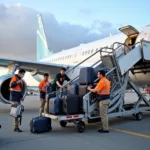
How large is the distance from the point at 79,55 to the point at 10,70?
4.59 m

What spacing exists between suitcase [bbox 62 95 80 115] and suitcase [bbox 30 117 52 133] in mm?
544

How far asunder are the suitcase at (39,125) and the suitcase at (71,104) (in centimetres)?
54

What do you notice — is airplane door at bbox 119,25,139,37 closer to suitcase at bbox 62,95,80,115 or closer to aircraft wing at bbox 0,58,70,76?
aircraft wing at bbox 0,58,70,76

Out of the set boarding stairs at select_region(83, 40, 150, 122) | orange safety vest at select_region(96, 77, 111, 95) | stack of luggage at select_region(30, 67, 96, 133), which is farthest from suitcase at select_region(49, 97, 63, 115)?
orange safety vest at select_region(96, 77, 111, 95)

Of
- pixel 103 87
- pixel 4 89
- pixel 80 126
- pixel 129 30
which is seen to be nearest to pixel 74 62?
pixel 129 30

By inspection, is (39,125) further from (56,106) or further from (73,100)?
(73,100)

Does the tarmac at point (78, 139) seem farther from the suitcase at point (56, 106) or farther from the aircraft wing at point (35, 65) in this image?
the aircraft wing at point (35, 65)

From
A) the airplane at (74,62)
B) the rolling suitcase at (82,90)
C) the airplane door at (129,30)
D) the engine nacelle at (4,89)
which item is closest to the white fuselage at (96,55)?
the airplane at (74,62)

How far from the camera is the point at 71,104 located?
5316 mm

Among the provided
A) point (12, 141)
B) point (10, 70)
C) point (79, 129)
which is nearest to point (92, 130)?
point (79, 129)

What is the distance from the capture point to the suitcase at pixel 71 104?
527 centimetres

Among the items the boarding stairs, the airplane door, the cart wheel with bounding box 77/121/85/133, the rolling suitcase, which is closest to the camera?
the cart wheel with bounding box 77/121/85/133

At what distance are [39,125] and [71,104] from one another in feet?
2.99

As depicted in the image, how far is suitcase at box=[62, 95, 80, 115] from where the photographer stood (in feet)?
17.3
